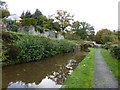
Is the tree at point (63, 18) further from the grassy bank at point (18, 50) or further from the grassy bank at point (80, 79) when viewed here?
the grassy bank at point (80, 79)

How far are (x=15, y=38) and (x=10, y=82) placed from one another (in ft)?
18.4

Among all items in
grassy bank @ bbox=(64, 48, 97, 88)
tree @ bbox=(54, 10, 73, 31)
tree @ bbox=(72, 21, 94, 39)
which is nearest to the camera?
grassy bank @ bbox=(64, 48, 97, 88)

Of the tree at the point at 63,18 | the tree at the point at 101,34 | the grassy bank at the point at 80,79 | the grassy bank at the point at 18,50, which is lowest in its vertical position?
the grassy bank at the point at 80,79

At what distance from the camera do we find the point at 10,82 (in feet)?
16.7

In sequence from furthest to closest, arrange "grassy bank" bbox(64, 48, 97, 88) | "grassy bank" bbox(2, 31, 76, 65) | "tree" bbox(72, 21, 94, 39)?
1. "tree" bbox(72, 21, 94, 39)
2. "grassy bank" bbox(2, 31, 76, 65)
3. "grassy bank" bbox(64, 48, 97, 88)

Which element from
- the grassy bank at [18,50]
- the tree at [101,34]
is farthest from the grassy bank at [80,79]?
the tree at [101,34]

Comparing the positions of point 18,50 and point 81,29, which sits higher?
point 81,29

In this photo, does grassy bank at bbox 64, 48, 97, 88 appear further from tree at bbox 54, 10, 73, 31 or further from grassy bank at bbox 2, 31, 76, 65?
tree at bbox 54, 10, 73, 31

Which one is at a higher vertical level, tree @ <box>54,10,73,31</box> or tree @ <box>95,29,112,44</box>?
tree @ <box>54,10,73,31</box>

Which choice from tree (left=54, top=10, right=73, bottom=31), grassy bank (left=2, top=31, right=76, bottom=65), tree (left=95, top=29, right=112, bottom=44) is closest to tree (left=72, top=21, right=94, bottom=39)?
tree (left=95, top=29, right=112, bottom=44)

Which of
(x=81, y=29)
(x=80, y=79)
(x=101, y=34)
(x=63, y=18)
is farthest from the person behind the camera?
(x=81, y=29)

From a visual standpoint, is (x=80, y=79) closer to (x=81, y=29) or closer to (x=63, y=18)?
(x=63, y=18)

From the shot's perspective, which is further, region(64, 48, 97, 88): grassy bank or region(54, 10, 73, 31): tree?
region(54, 10, 73, 31): tree

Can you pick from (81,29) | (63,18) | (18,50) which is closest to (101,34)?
(81,29)
